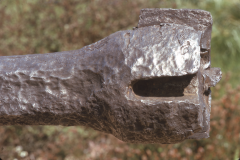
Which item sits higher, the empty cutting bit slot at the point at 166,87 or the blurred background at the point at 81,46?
the empty cutting bit slot at the point at 166,87

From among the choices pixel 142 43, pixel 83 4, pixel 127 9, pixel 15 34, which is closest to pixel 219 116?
pixel 127 9

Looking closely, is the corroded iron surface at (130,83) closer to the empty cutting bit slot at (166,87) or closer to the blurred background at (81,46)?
the empty cutting bit slot at (166,87)

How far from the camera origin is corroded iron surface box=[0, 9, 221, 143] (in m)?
0.83

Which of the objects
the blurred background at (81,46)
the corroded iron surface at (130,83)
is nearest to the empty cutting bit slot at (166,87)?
the corroded iron surface at (130,83)

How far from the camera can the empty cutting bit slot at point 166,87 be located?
875 mm

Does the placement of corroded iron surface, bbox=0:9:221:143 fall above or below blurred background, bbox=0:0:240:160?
above

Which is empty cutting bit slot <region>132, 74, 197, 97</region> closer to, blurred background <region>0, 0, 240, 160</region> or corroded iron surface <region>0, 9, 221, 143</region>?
corroded iron surface <region>0, 9, 221, 143</region>

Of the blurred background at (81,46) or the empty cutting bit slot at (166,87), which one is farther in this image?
the blurred background at (81,46)

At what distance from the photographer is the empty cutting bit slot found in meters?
0.88

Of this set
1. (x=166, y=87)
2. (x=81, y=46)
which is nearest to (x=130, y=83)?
(x=166, y=87)

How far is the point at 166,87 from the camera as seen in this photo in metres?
0.89

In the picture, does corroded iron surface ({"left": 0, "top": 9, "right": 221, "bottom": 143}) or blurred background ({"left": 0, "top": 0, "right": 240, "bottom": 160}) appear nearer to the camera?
corroded iron surface ({"left": 0, "top": 9, "right": 221, "bottom": 143})

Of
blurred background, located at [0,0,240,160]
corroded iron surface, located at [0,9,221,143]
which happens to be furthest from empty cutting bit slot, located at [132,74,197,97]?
blurred background, located at [0,0,240,160]

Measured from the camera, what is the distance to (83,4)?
10.8 ft
